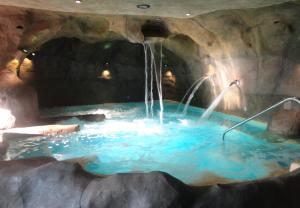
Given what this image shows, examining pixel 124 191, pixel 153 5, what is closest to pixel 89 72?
pixel 153 5

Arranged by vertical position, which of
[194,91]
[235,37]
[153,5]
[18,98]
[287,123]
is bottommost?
[287,123]

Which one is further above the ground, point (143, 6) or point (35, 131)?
point (143, 6)

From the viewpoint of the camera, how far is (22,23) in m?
9.82

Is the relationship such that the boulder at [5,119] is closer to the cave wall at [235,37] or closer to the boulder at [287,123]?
the cave wall at [235,37]

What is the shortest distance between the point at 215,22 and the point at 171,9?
4023mm

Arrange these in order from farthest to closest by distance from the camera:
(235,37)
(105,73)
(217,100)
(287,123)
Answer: (105,73), (217,100), (235,37), (287,123)

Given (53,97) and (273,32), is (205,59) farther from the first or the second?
(53,97)

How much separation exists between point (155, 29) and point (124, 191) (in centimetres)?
984

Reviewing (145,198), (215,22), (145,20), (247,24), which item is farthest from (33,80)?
(145,198)

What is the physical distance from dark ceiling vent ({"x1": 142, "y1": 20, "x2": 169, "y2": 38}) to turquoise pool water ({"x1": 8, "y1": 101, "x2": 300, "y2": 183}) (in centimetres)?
390

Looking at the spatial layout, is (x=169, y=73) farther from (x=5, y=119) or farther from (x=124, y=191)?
(x=124, y=191)

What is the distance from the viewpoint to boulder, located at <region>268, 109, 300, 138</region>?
331 inches

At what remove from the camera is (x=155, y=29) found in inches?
459

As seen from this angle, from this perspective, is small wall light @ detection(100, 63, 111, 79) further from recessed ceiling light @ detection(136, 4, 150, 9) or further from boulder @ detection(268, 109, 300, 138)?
recessed ceiling light @ detection(136, 4, 150, 9)
